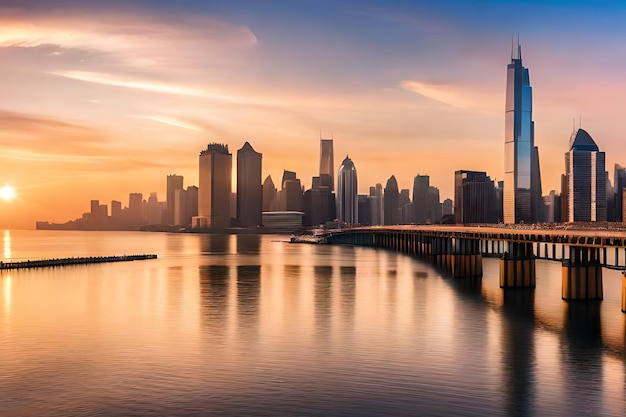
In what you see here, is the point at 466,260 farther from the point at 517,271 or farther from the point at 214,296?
the point at 214,296

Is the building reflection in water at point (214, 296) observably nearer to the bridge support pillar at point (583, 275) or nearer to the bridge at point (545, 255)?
the bridge at point (545, 255)

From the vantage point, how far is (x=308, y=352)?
5934 cm

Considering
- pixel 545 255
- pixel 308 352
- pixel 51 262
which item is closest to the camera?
pixel 308 352

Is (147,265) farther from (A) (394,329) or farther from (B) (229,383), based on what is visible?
(B) (229,383)

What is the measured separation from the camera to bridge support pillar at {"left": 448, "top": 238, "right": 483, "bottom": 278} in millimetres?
138000

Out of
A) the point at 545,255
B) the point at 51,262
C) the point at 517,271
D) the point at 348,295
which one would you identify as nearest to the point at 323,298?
the point at 348,295

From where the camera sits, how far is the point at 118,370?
5212 centimetres

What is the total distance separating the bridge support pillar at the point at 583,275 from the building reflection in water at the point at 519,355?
585cm

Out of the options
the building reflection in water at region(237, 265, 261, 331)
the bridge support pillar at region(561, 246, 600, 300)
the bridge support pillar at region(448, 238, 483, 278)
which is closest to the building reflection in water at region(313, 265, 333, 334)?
the building reflection in water at region(237, 265, 261, 331)

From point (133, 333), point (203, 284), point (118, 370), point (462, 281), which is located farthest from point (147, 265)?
point (118, 370)

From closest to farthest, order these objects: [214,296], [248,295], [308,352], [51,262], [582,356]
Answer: [582,356]
[308,352]
[214,296]
[248,295]
[51,262]

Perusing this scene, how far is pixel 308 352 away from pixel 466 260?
86.8 meters

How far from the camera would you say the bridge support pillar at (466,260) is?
453 feet

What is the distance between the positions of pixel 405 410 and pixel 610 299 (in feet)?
207
